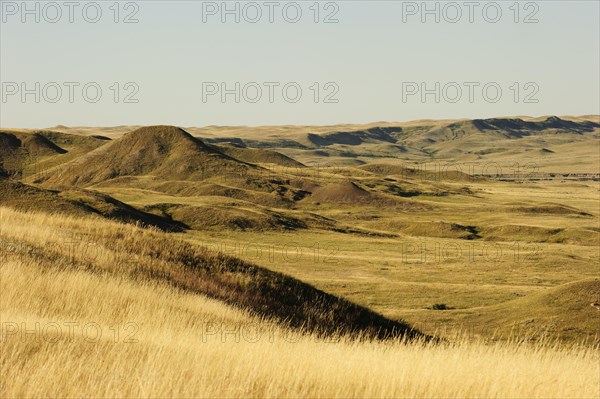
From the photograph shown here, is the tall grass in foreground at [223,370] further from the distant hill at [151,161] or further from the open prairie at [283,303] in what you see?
the distant hill at [151,161]

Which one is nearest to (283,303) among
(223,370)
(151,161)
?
(223,370)

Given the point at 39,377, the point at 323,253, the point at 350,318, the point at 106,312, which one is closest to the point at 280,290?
the point at 350,318

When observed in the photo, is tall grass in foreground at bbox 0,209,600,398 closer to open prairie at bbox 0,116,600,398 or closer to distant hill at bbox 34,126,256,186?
open prairie at bbox 0,116,600,398

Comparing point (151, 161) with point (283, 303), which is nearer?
point (283, 303)

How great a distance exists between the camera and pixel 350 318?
83.2 feet

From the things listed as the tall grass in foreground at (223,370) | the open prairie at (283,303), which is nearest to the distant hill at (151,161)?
the open prairie at (283,303)

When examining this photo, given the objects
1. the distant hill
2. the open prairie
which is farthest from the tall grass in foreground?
the distant hill

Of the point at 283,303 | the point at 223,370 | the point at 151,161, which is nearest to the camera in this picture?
the point at 223,370

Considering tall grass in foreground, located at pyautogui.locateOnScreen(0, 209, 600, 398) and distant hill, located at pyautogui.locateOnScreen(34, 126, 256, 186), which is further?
distant hill, located at pyautogui.locateOnScreen(34, 126, 256, 186)

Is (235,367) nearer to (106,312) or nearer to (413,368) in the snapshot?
(413,368)

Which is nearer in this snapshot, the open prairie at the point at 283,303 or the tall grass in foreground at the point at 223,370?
the tall grass in foreground at the point at 223,370

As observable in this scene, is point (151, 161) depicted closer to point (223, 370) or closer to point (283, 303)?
point (283, 303)

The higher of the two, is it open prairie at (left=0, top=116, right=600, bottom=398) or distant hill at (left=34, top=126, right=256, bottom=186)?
distant hill at (left=34, top=126, right=256, bottom=186)

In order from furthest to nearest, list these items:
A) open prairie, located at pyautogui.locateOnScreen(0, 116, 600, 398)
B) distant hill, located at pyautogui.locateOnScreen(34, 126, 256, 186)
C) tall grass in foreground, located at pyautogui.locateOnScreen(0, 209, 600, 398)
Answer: distant hill, located at pyautogui.locateOnScreen(34, 126, 256, 186) < open prairie, located at pyautogui.locateOnScreen(0, 116, 600, 398) < tall grass in foreground, located at pyautogui.locateOnScreen(0, 209, 600, 398)
